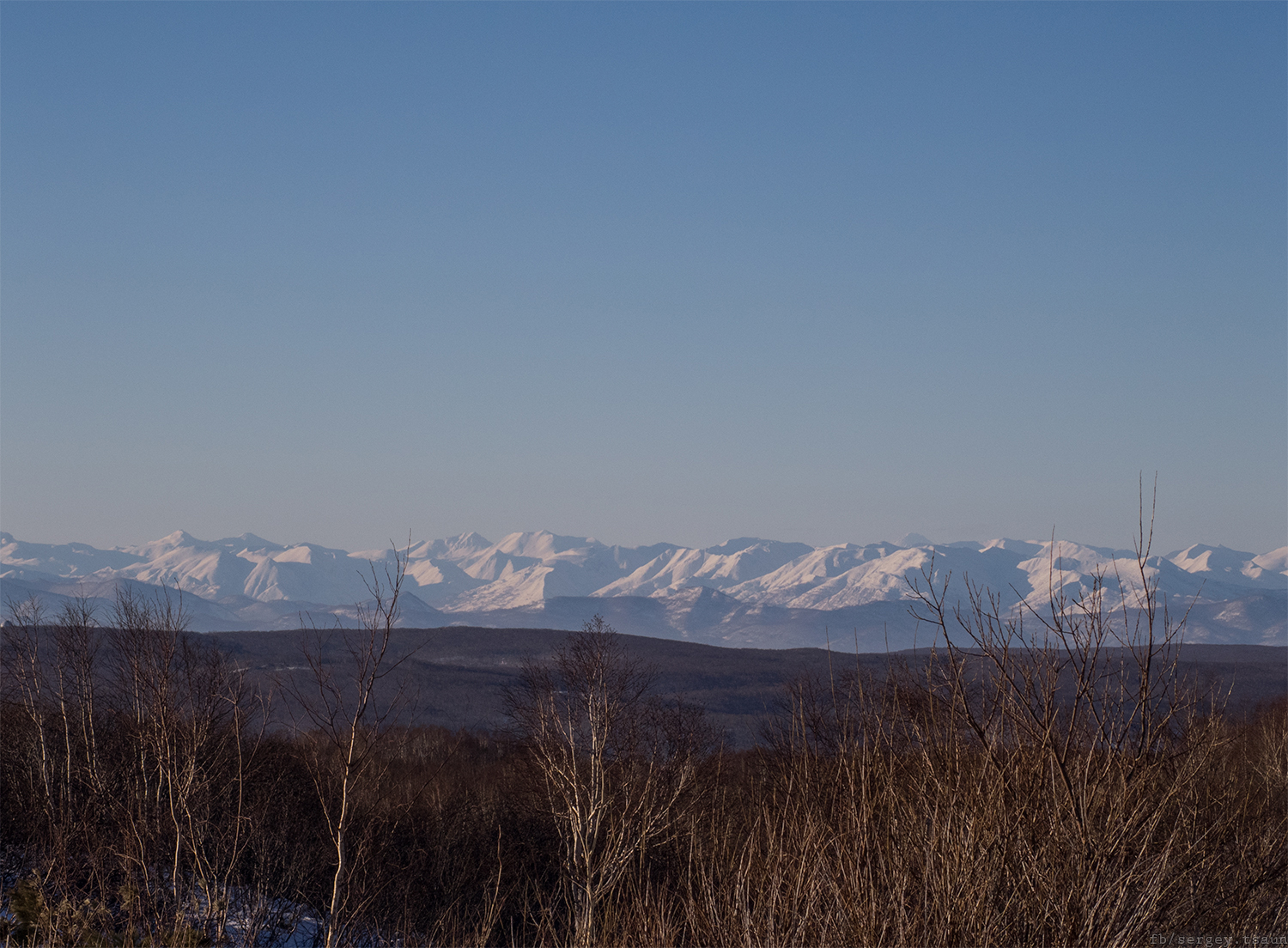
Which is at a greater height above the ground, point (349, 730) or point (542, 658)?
point (349, 730)

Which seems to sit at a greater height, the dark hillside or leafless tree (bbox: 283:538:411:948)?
leafless tree (bbox: 283:538:411:948)

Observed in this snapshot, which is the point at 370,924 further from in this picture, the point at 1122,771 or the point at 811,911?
the point at 1122,771

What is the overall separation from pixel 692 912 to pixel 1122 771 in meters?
4.05

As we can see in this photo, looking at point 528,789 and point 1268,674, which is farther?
point 1268,674

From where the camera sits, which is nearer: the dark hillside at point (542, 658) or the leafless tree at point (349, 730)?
the leafless tree at point (349, 730)

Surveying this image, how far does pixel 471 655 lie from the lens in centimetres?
15362

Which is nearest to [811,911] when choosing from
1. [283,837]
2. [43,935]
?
[43,935]

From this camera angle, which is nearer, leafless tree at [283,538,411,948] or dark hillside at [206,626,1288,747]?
leafless tree at [283,538,411,948]

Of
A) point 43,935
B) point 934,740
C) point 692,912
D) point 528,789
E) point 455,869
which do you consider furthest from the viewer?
point 528,789

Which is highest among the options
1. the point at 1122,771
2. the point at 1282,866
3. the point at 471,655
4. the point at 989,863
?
the point at 1122,771

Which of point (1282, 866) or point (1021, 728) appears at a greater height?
point (1021, 728)

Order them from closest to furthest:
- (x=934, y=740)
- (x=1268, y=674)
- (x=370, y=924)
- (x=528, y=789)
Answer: (x=934, y=740) < (x=370, y=924) < (x=528, y=789) < (x=1268, y=674)

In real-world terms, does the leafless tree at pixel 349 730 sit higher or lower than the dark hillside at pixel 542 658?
higher

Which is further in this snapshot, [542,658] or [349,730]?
[542,658]
